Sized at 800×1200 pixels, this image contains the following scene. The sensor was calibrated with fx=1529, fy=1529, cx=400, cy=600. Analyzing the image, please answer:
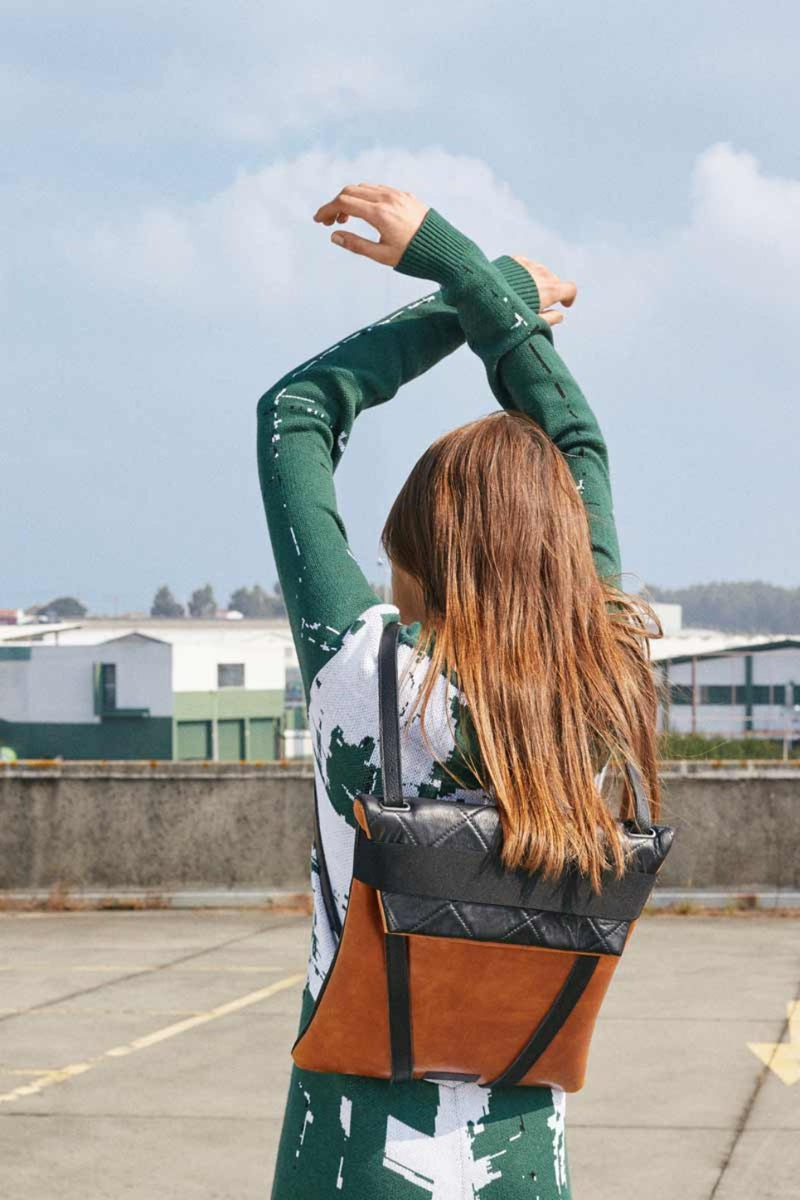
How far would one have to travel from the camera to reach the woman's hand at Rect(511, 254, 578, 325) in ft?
7.14

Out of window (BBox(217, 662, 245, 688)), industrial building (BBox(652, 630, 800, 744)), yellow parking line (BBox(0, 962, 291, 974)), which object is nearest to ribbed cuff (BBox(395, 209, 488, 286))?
yellow parking line (BBox(0, 962, 291, 974))

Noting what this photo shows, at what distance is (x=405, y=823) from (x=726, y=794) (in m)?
11.4

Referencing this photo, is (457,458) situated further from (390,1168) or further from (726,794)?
(726,794)

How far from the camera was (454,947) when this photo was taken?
1626mm

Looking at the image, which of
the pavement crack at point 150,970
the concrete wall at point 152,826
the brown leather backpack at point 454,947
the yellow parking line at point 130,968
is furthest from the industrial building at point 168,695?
the brown leather backpack at point 454,947

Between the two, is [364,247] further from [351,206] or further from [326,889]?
[326,889]

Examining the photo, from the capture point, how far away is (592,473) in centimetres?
208

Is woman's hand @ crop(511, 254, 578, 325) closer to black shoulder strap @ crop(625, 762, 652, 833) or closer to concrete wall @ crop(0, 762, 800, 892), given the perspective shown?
black shoulder strap @ crop(625, 762, 652, 833)

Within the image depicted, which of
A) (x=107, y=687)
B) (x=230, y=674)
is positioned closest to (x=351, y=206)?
(x=107, y=687)

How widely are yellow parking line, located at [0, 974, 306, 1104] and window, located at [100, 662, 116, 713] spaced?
A: 89.5 m

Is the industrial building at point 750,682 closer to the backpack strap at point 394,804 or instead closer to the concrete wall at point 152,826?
the concrete wall at point 152,826

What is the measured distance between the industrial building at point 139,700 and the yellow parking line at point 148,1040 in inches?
3308

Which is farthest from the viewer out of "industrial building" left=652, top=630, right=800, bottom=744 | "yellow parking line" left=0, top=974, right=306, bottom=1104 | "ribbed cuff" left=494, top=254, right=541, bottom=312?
"industrial building" left=652, top=630, right=800, bottom=744

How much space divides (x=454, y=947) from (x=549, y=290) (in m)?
1.00
